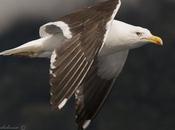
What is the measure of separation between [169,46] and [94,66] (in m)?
35.6

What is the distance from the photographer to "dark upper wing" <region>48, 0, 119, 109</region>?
11812 mm

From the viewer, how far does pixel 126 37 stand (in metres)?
14.9

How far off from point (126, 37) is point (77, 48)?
96.1 inches

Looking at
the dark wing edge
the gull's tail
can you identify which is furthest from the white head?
the dark wing edge

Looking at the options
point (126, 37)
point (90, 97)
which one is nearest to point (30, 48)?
point (126, 37)

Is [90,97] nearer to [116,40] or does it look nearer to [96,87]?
[96,87]

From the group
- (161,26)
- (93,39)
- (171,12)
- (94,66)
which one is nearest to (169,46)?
(161,26)

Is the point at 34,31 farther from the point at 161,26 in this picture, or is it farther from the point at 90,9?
the point at 90,9

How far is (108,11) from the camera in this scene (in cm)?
1380

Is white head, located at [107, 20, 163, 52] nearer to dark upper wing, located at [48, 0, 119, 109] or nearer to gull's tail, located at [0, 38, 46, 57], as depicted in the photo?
dark upper wing, located at [48, 0, 119, 109]

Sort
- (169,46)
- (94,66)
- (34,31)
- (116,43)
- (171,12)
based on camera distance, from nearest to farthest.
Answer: (116,43) < (94,66) < (34,31) < (169,46) < (171,12)

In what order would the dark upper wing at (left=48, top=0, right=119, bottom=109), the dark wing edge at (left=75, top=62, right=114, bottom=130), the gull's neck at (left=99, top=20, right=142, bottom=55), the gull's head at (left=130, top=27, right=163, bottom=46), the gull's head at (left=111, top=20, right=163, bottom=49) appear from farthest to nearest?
the dark wing edge at (left=75, top=62, right=114, bottom=130)
the gull's head at (left=130, top=27, right=163, bottom=46)
the gull's head at (left=111, top=20, right=163, bottom=49)
the gull's neck at (left=99, top=20, right=142, bottom=55)
the dark upper wing at (left=48, top=0, right=119, bottom=109)

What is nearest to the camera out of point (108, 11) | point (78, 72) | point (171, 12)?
point (78, 72)

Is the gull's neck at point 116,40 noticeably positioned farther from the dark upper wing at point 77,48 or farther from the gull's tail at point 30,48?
the gull's tail at point 30,48
